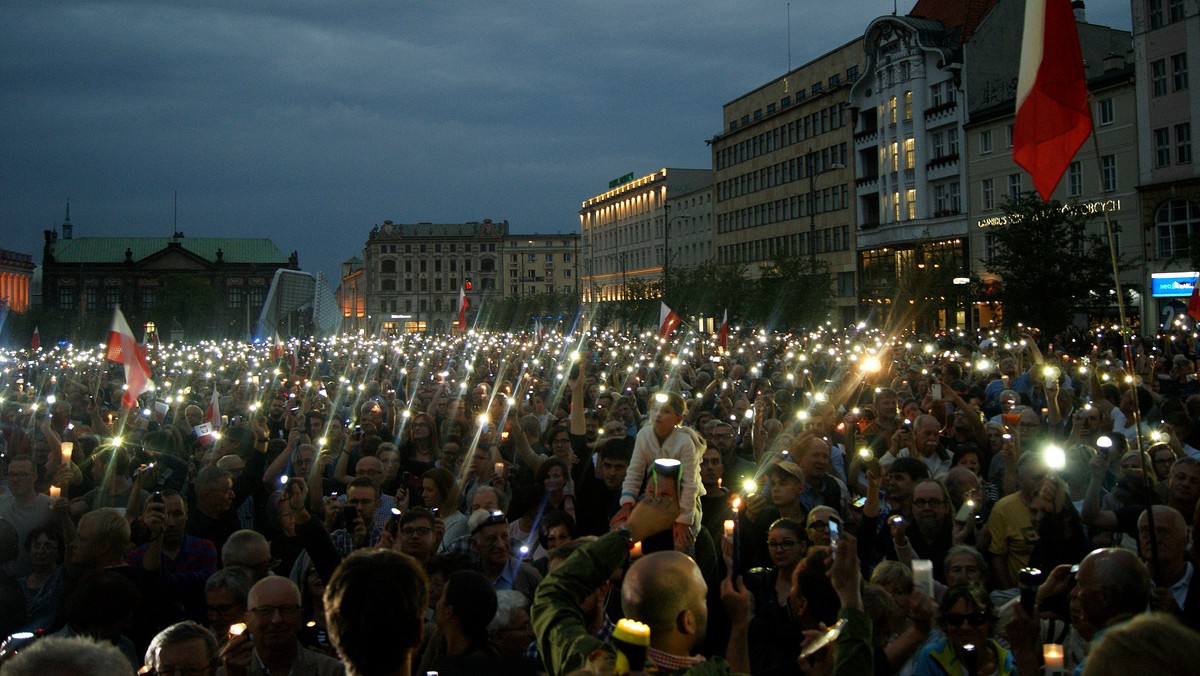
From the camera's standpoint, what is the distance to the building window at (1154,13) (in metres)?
42.0

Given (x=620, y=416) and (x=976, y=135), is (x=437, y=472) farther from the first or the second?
(x=976, y=135)

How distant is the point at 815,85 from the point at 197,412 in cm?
6285

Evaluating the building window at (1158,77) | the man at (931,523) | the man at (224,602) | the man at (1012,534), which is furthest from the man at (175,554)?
the building window at (1158,77)

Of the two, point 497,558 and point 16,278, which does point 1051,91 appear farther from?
point 16,278

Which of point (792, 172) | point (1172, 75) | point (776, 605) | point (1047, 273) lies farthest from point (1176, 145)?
point (776, 605)

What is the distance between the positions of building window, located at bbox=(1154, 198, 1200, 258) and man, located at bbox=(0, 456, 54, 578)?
4184 cm

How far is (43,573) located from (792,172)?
237 ft

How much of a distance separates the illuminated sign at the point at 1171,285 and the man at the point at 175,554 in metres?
40.8

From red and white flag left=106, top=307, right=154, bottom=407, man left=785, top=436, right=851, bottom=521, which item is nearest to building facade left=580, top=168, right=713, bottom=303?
red and white flag left=106, top=307, right=154, bottom=407

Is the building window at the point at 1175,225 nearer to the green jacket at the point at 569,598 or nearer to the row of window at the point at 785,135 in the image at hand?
the row of window at the point at 785,135

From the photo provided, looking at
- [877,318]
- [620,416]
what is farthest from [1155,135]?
[620,416]

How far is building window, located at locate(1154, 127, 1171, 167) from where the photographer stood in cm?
4216

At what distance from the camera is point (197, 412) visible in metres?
15.1

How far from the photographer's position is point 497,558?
6152 millimetres
